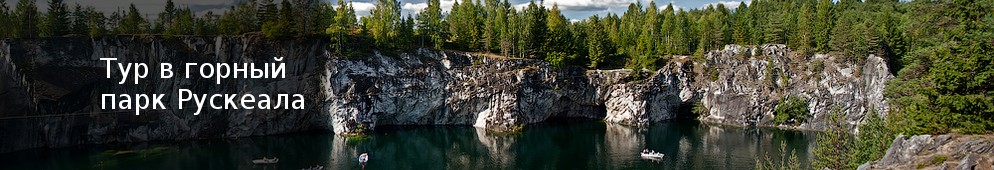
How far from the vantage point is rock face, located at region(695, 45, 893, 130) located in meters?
73.5

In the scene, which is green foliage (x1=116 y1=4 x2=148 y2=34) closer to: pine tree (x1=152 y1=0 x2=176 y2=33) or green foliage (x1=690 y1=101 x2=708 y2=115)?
pine tree (x1=152 y1=0 x2=176 y2=33)

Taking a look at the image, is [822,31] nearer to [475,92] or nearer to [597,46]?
[597,46]

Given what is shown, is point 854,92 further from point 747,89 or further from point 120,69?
point 120,69

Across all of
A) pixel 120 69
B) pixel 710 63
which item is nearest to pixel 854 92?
pixel 710 63

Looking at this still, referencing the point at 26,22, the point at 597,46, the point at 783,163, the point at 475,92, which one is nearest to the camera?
the point at 783,163

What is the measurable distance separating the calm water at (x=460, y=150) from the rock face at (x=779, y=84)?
3997 mm

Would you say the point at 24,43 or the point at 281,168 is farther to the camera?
the point at 24,43

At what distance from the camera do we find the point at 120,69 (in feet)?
213

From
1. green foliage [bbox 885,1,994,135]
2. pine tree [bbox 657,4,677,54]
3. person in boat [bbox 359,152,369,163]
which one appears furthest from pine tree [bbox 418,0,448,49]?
green foliage [bbox 885,1,994,135]

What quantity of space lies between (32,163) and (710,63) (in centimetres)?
7697

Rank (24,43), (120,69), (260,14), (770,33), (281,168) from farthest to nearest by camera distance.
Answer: (770,33)
(260,14)
(120,69)
(24,43)
(281,168)

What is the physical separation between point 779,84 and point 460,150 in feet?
142

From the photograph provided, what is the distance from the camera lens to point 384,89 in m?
76.2

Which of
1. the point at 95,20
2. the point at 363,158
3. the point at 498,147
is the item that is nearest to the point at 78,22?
the point at 95,20
